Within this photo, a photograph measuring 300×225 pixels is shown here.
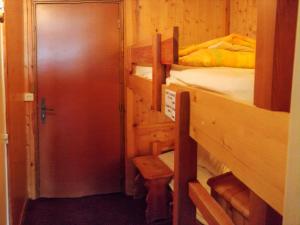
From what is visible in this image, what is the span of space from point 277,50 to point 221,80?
1.45ft

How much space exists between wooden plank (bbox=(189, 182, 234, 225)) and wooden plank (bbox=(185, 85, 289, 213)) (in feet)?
0.72

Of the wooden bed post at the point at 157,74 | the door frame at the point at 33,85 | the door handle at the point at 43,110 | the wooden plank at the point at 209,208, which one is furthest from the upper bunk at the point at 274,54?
the door handle at the point at 43,110

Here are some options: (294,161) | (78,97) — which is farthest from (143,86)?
(294,161)

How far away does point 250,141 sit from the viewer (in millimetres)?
761

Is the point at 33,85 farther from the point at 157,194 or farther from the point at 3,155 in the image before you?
the point at 157,194

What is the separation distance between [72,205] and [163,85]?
6.72 feet

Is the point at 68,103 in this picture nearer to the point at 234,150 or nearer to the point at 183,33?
the point at 183,33

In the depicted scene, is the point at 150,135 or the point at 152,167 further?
the point at 150,135

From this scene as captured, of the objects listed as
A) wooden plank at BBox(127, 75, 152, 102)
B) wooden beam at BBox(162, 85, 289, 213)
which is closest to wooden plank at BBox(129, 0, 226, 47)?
wooden plank at BBox(127, 75, 152, 102)

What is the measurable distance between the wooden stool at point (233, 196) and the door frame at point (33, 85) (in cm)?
208

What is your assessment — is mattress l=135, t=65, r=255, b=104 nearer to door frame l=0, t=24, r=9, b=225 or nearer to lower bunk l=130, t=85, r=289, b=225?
lower bunk l=130, t=85, r=289, b=225

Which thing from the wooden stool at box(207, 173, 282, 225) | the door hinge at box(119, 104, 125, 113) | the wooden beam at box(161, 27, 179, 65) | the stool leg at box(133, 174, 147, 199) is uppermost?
the wooden beam at box(161, 27, 179, 65)

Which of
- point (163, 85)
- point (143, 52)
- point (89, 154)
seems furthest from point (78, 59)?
point (163, 85)

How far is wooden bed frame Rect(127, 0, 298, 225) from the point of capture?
0.61 meters
